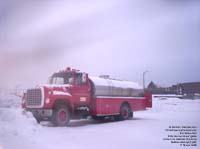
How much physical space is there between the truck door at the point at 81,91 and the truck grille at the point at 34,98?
0.92m

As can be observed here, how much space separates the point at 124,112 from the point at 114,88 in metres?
0.75

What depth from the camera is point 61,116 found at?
24.8ft

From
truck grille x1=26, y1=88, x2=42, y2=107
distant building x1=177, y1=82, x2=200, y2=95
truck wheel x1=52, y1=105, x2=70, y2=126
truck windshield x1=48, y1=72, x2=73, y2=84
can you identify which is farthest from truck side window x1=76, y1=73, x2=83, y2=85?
distant building x1=177, y1=82, x2=200, y2=95

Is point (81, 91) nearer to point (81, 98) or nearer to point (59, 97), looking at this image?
point (81, 98)

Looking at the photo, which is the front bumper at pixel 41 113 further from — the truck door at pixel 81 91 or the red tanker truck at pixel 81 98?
the truck door at pixel 81 91

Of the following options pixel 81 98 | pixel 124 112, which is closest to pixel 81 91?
pixel 81 98

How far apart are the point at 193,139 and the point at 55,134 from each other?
211cm

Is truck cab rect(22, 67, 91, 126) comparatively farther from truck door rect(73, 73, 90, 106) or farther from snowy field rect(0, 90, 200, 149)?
snowy field rect(0, 90, 200, 149)

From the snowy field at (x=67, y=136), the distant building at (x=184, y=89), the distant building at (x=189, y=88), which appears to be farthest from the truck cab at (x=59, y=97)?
the distant building at (x=189, y=88)

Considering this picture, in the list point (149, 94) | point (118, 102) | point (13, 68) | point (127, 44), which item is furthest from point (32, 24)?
point (149, 94)

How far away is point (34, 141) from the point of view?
203 inches

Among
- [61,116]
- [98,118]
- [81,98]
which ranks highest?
[81,98]

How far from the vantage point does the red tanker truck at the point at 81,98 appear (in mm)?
7336

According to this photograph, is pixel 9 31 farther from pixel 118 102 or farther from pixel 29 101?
pixel 118 102
